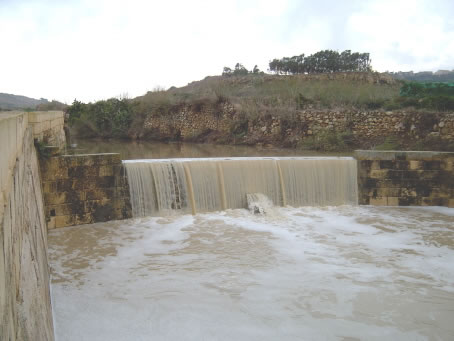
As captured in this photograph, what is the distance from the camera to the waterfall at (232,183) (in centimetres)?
870

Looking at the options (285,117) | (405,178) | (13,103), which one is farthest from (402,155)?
(13,103)

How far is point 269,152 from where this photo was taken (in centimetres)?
1638

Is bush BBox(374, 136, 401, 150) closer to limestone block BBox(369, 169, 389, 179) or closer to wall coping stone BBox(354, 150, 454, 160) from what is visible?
wall coping stone BBox(354, 150, 454, 160)

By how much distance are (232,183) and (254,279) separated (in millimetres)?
4072

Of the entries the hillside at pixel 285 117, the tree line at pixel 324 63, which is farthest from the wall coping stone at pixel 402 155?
the tree line at pixel 324 63

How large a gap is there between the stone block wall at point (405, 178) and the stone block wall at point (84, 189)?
225 inches

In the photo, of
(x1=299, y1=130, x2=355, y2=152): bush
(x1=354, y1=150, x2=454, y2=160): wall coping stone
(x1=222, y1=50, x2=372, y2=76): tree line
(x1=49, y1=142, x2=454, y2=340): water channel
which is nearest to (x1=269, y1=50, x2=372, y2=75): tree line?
(x1=222, y1=50, x2=372, y2=76): tree line

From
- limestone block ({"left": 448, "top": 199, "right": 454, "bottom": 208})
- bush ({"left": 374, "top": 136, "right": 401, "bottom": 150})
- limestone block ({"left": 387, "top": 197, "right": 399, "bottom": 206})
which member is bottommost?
limestone block ({"left": 448, "top": 199, "right": 454, "bottom": 208})

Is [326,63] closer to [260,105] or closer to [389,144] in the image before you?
[260,105]

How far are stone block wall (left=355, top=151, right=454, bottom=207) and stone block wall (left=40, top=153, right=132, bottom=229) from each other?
5706 millimetres

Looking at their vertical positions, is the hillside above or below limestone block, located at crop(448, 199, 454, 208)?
above

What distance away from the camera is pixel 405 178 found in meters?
9.70

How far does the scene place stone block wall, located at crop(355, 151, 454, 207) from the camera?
31.2 ft

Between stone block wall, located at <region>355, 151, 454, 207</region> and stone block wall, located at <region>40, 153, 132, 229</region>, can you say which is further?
stone block wall, located at <region>355, 151, 454, 207</region>
